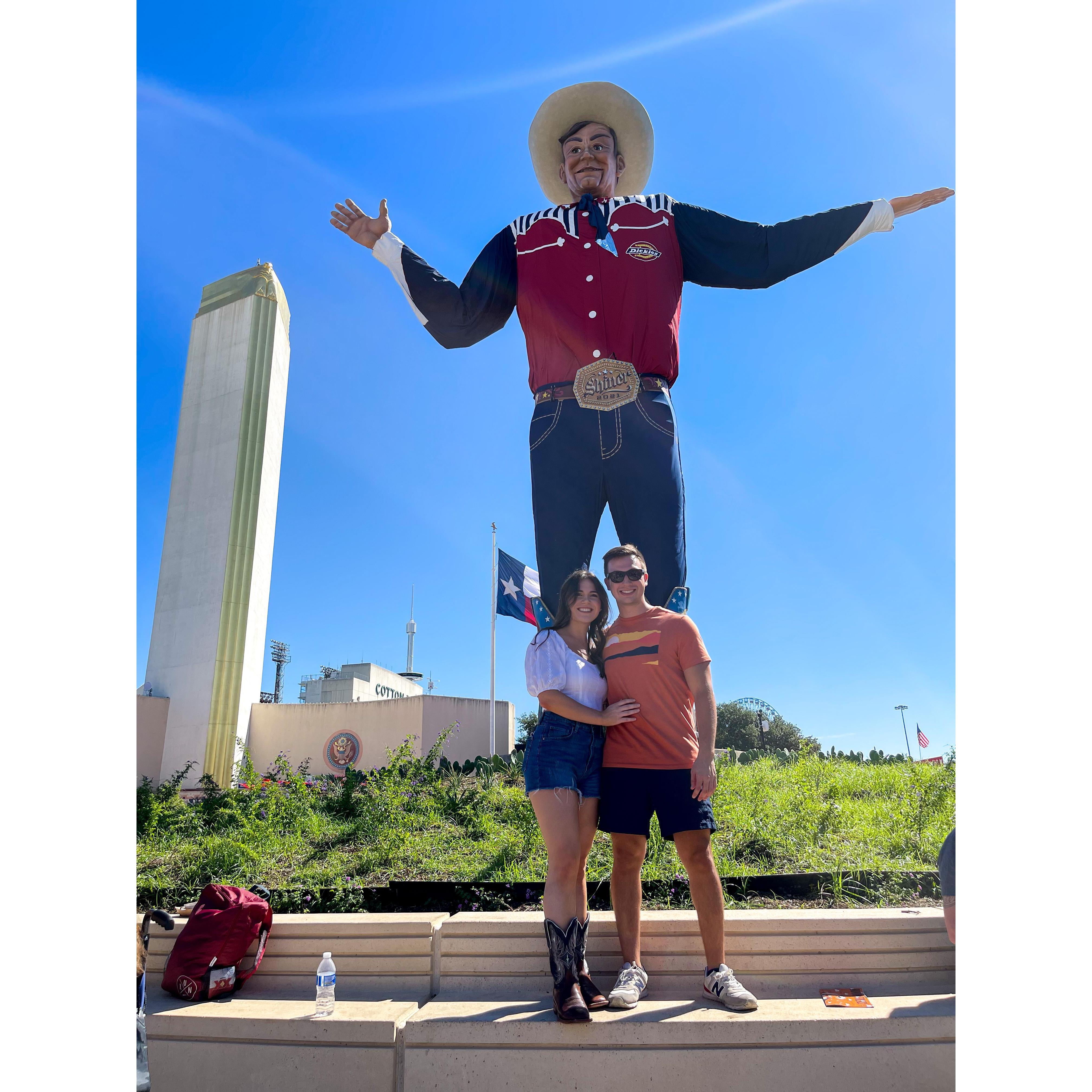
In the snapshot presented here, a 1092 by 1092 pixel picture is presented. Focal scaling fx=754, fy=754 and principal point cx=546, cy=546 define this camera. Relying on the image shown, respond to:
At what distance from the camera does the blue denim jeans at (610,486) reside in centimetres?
395

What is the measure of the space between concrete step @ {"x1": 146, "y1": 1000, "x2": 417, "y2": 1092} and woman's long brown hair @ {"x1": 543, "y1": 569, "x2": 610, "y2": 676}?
1.79 meters

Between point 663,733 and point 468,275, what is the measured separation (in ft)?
9.41

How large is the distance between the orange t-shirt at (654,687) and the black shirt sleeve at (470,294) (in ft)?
6.70

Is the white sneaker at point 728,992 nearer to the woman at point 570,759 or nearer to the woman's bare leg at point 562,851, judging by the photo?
the woman at point 570,759

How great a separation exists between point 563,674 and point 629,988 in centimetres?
132

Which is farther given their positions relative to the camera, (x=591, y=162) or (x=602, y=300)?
(x=591, y=162)

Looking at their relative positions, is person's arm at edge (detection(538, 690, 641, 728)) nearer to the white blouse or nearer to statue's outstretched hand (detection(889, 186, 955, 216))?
the white blouse

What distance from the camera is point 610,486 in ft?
13.2

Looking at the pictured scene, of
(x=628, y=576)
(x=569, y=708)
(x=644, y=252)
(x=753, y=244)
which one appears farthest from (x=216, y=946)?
(x=753, y=244)

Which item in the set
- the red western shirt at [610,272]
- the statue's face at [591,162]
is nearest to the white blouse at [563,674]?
the red western shirt at [610,272]

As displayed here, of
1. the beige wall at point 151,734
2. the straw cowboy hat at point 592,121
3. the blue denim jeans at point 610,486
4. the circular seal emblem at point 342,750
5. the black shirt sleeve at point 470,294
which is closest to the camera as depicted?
the blue denim jeans at point 610,486

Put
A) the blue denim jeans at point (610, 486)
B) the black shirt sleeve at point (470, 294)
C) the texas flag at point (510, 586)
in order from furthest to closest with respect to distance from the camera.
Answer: the texas flag at point (510, 586) < the black shirt sleeve at point (470, 294) < the blue denim jeans at point (610, 486)

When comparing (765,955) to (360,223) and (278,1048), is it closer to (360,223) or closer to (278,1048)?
(278,1048)

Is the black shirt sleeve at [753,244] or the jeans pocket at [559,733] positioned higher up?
the black shirt sleeve at [753,244]
